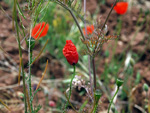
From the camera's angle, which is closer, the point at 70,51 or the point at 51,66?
the point at 70,51

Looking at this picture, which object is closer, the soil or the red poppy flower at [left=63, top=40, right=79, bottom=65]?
the red poppy flower at [left=63, top=40, right=79, bottom=65]

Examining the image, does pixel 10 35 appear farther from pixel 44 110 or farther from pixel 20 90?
pixel 44 110

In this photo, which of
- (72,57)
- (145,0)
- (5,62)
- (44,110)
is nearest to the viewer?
(72,57)

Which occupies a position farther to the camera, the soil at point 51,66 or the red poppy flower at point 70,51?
the soil at point 51,66

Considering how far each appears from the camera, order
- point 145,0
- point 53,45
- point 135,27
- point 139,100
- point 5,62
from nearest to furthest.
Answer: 1. point 139,100
2. point 5,62
3. point 53,45
4. point 135,27
5. point 145,0

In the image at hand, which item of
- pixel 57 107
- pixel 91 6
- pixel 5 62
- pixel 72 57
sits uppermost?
pixel 91 6

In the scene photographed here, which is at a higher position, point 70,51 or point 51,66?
point 70,51

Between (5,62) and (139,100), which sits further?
(5,62)

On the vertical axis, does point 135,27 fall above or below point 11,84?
above

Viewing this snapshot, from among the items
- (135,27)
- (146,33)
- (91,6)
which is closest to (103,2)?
(91,6)
